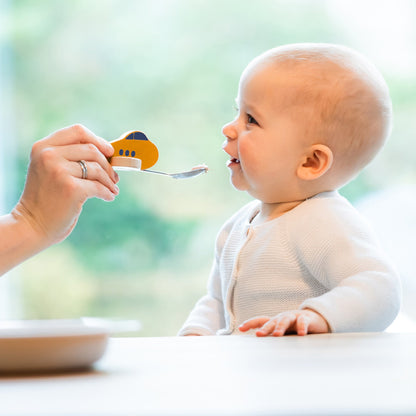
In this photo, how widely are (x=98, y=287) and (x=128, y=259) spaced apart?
20 cm

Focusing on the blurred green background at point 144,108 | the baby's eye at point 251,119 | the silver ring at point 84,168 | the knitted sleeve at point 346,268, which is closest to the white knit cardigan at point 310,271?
the knitted sleeve at point 346,268

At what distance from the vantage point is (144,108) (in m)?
3.32

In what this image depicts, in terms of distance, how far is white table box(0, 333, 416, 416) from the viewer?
0.43 m

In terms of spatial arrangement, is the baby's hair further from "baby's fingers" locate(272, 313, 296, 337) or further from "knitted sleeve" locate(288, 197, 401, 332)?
"baby's fingers" locate(272, 313, 296, 337)

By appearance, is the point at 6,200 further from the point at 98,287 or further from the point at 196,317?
the point at 196,317

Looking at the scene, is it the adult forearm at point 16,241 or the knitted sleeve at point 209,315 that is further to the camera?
the knitted sleeve at point 209,315

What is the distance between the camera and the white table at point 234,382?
1.41ft

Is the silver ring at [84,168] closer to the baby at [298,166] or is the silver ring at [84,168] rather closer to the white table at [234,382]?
the baby at [298,166]

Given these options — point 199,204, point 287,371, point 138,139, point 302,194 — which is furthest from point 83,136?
point 199,204

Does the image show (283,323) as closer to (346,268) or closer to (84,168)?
(346,268)

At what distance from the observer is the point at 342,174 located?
1.22 meters

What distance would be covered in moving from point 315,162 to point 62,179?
0.44m

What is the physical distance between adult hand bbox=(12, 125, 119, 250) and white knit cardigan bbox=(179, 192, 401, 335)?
0.27 meters

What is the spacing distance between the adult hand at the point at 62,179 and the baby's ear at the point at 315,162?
0.34m
